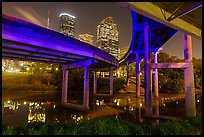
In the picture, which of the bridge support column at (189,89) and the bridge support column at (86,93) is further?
the bridge support column at (86,93)

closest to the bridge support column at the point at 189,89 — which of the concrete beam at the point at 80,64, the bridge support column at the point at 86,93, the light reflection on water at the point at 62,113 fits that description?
the light reflection on water at the point at 62,113

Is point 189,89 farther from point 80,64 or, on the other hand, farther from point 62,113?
point 80,64

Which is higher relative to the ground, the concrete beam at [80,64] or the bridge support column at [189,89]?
the concrete beam at [80,64]

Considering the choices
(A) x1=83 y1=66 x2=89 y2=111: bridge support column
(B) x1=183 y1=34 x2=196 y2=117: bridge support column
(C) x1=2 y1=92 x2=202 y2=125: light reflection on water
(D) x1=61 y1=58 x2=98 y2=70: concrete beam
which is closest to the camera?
(B) x1=183 y1=34 x2=196 y2=117: bridge support column

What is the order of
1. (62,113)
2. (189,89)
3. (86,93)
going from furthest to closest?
(86,93), (62,113), (189,89)

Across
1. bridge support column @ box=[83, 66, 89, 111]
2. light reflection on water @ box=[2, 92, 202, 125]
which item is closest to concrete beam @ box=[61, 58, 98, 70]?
bridge support column @ box=[83, 66, 89, 111]

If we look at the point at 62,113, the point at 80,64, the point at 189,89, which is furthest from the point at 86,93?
the point at 189,89

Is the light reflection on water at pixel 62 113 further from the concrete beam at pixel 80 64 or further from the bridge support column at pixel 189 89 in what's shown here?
the concrete beam at pixel 80 64

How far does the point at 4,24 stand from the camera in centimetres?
973

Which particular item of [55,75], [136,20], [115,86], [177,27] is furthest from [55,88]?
[177,27]

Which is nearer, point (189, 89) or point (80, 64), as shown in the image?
point (189, 89)

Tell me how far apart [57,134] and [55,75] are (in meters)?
38.8

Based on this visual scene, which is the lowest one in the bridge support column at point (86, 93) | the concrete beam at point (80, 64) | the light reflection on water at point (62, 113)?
the light reflection on water at point (62, 113)

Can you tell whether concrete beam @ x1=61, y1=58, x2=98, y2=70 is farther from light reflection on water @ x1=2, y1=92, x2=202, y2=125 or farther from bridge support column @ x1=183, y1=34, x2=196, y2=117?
bridge support column @ x1=183, y1=34, x2=196, y2=117
